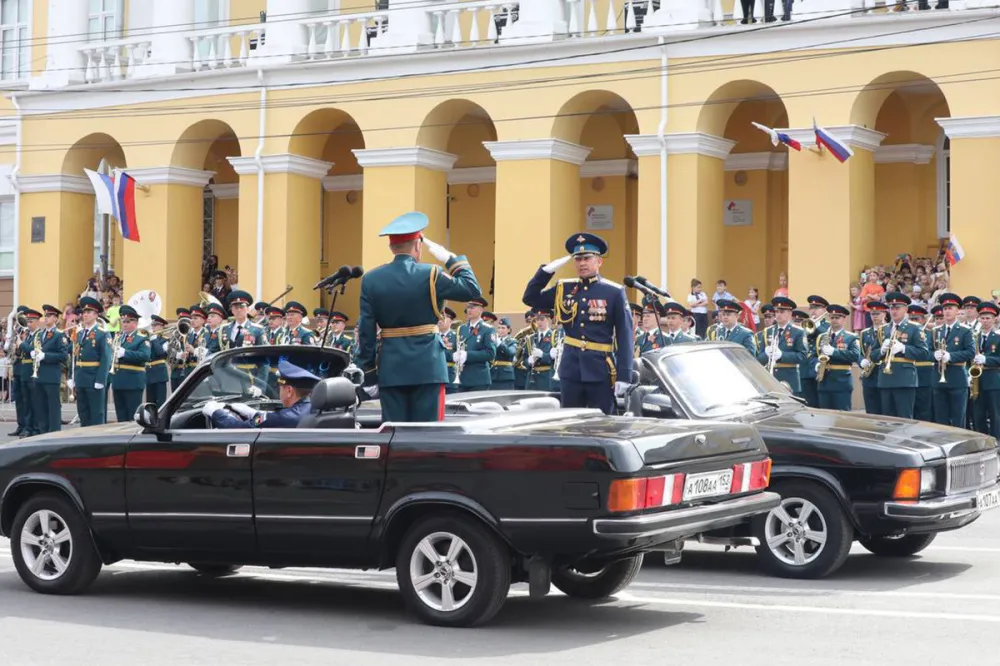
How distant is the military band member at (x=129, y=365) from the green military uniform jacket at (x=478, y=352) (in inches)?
167

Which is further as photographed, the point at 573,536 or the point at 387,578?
the point at 387,578

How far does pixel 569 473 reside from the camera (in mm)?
7648

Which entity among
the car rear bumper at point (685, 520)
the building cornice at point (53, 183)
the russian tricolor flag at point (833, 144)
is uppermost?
the building cornice at point (53, 183)

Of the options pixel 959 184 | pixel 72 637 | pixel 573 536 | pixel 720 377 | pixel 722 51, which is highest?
pixel 722 51

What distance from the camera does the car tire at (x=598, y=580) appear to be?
8.92 meters

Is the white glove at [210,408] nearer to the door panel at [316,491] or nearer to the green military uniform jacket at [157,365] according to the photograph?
the door panel at [316,491]

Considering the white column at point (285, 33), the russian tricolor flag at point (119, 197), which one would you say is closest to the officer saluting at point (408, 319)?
the white column at point (285, 33)

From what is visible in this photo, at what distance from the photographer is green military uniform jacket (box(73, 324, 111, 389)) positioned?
21359 millimetres

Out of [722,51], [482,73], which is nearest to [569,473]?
[722,51]

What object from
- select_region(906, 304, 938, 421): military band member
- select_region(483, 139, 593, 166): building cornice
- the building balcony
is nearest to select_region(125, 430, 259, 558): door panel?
select_region(906, 304, 938, 421): military band member

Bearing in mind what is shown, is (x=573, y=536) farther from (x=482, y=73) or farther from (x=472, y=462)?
(x=482, y=73)

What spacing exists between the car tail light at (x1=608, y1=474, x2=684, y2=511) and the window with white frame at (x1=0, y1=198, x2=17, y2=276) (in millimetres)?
30259

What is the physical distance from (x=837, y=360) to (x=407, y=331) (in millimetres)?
10352

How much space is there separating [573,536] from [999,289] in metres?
17.2
